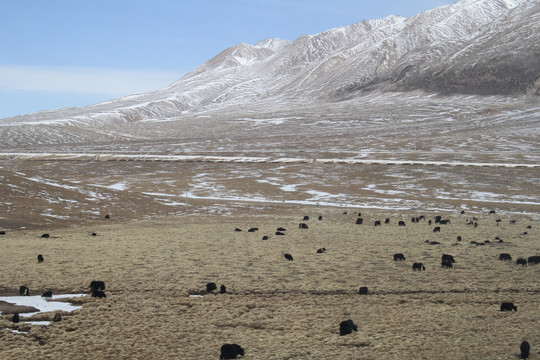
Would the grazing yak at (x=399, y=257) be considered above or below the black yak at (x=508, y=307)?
below

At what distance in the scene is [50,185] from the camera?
60656mm

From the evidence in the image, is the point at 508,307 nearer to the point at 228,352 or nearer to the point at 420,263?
the point at 420,263

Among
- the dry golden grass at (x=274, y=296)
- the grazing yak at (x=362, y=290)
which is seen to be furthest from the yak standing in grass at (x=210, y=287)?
the grazing yak at (x=362, y=290)

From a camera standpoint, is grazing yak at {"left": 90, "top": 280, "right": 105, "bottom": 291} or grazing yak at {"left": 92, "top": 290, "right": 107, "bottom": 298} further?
grazing yak at {"left": 90, "top": 280, "right": 105, "bottom": 291}

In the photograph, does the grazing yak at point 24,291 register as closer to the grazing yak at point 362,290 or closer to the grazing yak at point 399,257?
the grazing yak at point 362,290

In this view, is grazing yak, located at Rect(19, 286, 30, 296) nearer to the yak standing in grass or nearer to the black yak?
the yak standing in grass

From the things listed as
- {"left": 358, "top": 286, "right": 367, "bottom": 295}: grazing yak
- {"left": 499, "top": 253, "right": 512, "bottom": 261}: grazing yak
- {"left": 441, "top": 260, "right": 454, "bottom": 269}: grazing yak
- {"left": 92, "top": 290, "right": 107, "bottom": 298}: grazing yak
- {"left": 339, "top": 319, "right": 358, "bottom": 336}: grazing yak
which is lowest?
{"left": 499, "top": 253, "right": 512, "bottom": 261}: grazing yak

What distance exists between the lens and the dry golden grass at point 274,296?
1539 centimetres

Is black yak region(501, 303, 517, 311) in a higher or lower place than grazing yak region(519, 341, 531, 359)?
lower

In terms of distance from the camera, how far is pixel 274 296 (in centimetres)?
2086

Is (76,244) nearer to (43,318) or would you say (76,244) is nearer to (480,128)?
(43,318)

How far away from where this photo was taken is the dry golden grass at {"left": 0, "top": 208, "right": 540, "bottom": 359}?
50.5ft

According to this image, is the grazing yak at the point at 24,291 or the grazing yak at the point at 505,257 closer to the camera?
the grazing yak at the point at 24,291

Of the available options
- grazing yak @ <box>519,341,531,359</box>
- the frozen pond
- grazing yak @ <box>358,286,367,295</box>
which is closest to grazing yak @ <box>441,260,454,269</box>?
grazing yak @ <box>358,286,367,295</box>
